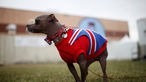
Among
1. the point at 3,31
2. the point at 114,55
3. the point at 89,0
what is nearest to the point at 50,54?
the point at 3,31

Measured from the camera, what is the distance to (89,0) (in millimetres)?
10055

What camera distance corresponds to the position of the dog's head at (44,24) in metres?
3.97

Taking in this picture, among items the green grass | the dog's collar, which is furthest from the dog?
the green grass

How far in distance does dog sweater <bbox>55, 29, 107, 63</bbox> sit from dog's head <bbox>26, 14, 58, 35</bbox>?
28cm

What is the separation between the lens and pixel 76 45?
391cm

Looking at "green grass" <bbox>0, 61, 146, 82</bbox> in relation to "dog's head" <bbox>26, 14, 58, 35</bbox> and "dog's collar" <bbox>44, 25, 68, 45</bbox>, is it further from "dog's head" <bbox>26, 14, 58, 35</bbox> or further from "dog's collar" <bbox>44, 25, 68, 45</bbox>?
"dog's head" <bbox>26, 14, 58, 35</bbox>

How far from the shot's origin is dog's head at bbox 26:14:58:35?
3.97m

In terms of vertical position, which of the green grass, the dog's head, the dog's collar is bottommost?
the green grass

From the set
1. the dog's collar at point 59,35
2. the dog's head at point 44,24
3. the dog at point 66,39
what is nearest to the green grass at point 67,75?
the dog at point 66,39

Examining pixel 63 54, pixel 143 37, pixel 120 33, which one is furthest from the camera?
pixel 120 33

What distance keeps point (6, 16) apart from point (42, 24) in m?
20.6

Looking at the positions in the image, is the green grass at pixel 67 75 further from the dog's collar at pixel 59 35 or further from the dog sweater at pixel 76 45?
the dog's collar at pixel 59 35

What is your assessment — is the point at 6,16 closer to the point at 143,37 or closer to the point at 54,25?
the point at 143,37

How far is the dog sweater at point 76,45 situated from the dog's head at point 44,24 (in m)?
0.28
